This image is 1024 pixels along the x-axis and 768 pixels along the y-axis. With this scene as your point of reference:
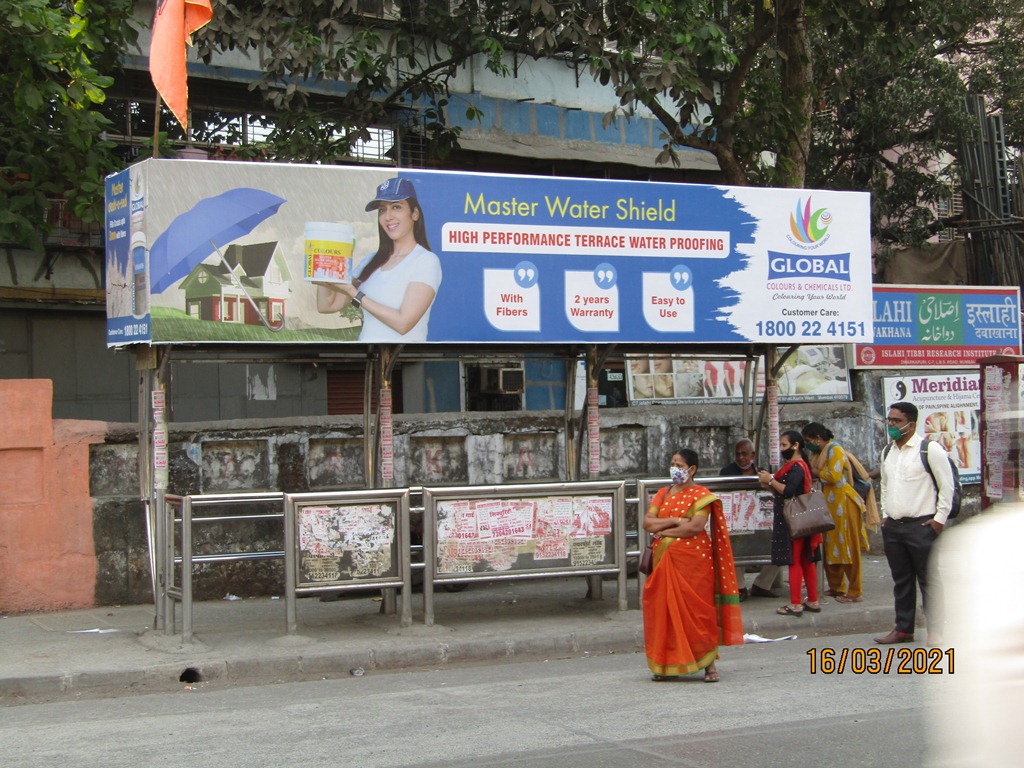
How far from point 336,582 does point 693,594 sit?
300 cm

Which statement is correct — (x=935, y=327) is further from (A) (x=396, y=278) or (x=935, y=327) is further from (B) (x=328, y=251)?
(B) (x=328, y=251)

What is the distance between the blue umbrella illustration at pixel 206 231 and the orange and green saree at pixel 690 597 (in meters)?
3.37

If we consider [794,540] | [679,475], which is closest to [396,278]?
[679,475]

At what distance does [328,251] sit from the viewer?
9.02m

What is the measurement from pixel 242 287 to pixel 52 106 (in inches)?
190

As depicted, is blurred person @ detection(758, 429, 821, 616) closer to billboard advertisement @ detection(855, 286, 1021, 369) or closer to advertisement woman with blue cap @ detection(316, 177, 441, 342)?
advertisement woman with blue cap @ detection(316, 177, 441, 342)

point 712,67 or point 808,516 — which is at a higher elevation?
point 712,67

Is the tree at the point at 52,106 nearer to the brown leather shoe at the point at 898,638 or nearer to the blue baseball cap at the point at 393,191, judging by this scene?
the blue baseball cap at the point at 393,191

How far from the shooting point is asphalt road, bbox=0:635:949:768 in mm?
6000
